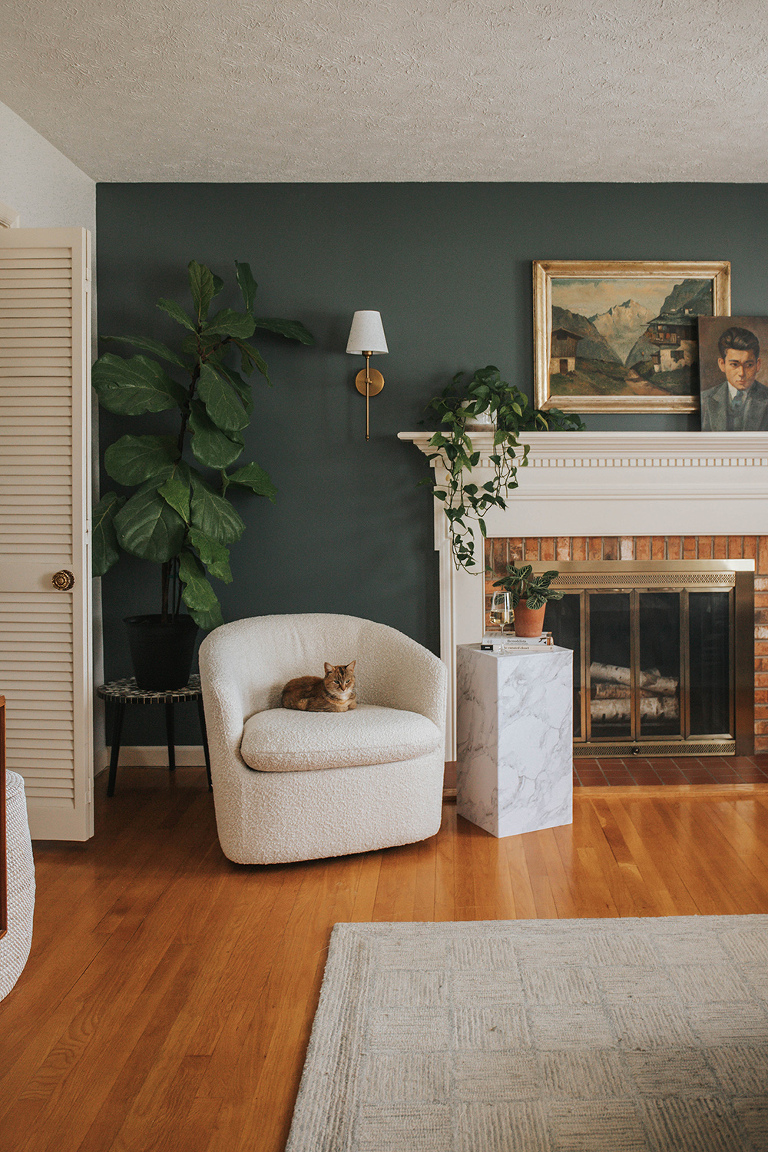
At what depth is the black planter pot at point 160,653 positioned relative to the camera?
333 cm

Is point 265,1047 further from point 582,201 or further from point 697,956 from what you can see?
point 582,201

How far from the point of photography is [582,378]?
3.69m

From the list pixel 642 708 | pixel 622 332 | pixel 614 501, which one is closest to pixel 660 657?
pixel 642 708

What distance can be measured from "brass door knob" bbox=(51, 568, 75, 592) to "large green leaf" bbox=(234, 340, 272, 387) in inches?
46.6

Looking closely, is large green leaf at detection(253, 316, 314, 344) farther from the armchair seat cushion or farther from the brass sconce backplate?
the armchair seat cushion

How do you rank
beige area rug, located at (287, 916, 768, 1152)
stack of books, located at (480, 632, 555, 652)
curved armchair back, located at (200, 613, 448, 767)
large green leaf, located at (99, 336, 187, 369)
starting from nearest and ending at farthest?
beige area rug, located at (287, 916, 768, 1152)
curved armchair back, located at (200, 613, 448, 767)
stack of books, located at (480, 632, 555, 652)
large green leaf, located at (99, 336, 187, 369)

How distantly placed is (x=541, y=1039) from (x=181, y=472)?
2.44 meters

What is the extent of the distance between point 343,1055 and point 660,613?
104 inches

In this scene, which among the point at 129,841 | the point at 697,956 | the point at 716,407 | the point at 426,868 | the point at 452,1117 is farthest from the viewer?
the point at 716,407

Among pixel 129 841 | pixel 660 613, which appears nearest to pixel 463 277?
pixel 660 613

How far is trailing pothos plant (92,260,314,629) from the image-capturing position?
3188mm

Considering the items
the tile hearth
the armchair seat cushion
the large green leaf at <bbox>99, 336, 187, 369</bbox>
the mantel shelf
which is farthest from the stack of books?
the large green leaf at <bbox>99, 336, 187, 369</bbox>

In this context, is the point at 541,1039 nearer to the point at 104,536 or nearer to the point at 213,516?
the point at 213,516

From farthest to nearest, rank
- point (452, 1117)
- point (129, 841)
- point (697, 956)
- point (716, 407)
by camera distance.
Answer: point (716, 407) < point (129, 841) < point (697, 956) < point (452, 1117)
